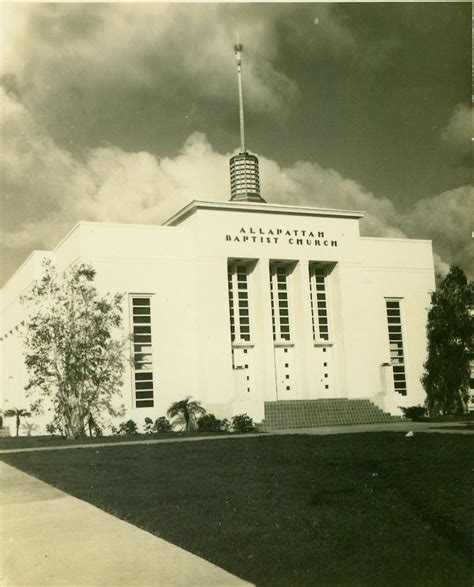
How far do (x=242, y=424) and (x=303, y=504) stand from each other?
15.6 metres

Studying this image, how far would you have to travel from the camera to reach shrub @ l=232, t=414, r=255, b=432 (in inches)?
919

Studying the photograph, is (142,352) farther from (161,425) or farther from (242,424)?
(242,424)

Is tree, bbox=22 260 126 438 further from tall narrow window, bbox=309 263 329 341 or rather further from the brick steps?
tall narrow window, bbox=309 263 329 341

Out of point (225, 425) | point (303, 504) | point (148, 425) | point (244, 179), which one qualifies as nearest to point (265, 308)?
point (225, 425)

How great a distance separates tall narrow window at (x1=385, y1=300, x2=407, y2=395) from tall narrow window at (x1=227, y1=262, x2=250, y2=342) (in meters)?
Answer: 6.58

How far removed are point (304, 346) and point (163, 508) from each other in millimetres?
20249

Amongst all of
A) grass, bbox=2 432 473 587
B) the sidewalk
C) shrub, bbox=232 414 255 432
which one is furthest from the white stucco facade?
the sidewalk

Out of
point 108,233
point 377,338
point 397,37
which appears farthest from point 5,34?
point 377,338

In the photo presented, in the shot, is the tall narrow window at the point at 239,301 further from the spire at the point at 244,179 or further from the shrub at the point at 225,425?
the spire at the point at 244,179

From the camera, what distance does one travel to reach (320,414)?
25594 millimetres

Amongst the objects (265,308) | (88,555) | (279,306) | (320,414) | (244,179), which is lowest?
(88,555)

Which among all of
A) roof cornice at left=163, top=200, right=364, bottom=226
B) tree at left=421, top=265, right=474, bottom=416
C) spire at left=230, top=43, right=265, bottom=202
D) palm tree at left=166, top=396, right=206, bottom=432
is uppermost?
spire at left=230, top=43, right=265, bottom=202

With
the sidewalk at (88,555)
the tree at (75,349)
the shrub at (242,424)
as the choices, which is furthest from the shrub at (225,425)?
the sidewalk at (88,555)

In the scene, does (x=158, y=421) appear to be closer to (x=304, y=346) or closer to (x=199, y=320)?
(x=199, y=320)
